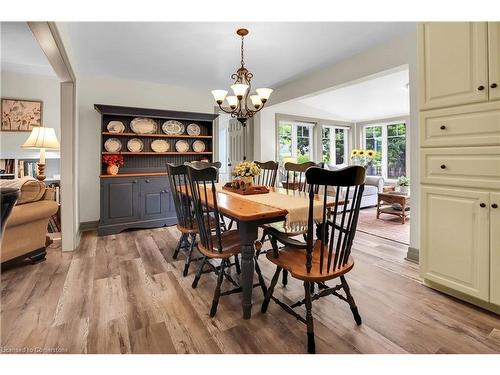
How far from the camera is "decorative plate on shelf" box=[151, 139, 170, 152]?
174 inches

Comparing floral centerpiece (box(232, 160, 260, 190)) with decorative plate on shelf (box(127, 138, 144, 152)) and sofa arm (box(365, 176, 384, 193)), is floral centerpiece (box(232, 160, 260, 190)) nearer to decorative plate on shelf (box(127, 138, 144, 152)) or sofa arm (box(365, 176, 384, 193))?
decorative plate on shelf (box(127, 138, 144, 152))

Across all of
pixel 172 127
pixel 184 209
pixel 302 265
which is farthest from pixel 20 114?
pixel 302 265

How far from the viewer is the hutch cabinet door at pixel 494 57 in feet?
5.46

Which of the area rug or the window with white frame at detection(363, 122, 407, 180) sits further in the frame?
the window with white frame at detection(363, 122, 407, 180)

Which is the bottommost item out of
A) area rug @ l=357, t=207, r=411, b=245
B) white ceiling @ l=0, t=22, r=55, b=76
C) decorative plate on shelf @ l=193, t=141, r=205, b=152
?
area rug @ l=357, t=207, r=411, b=245

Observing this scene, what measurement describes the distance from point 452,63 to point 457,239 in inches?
49.8

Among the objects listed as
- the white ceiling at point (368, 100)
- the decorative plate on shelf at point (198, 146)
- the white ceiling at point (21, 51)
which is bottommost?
the decorative plate on shelf at point (198, 146)

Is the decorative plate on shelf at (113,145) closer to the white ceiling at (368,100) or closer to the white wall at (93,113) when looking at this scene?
the white wall at (93,113)

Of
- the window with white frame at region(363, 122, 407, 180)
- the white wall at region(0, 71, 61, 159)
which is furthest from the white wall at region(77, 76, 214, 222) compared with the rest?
the window with white frame at region(363, 122, 407, 180)

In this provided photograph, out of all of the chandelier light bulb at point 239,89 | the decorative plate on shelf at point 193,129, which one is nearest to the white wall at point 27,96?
the decorative plate on shelf at point 193,129

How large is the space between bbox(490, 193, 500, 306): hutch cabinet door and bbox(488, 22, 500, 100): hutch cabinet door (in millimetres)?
671

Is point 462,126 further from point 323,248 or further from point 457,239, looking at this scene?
point 323,248

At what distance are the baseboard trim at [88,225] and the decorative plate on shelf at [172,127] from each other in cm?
182

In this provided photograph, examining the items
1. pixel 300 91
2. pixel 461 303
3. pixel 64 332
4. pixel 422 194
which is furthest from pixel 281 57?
pixel 64 332
